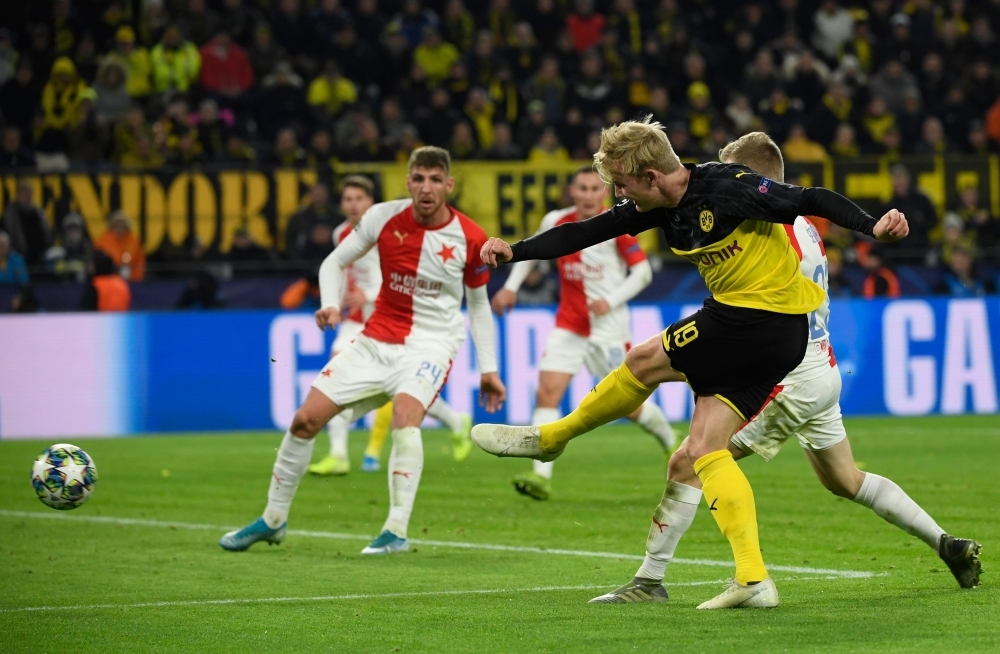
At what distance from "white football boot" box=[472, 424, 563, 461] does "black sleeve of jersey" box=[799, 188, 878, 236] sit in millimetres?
1688

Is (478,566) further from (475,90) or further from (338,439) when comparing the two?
(475,90)

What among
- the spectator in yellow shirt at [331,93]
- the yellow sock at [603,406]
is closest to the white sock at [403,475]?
the yellow sock at [603,406]

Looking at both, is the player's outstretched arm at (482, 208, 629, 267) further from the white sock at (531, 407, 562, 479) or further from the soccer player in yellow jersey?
the white sock at (531, 407, 562, 479)

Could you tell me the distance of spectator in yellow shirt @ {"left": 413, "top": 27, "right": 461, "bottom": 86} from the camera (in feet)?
75.9

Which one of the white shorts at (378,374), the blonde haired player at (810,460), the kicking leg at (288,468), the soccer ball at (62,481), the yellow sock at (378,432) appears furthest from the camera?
the yellow sock at (378,432)

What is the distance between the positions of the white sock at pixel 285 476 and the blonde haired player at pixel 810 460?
261 cm

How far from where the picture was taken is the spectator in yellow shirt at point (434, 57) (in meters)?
23.1

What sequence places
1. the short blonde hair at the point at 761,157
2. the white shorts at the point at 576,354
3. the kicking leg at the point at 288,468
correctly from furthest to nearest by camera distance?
the white shorts at the point at 576,354, the kicking leg at the point at 288,468, the short blonde hair at the point at 761,157

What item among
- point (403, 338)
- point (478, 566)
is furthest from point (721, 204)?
point (403, 338)

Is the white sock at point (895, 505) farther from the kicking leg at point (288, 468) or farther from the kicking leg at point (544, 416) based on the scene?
the kicking leg at point (544, 416)

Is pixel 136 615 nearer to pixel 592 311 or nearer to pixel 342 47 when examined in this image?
pixel 592 311

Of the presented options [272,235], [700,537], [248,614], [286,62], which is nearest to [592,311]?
[700,537]

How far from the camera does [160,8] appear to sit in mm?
22625

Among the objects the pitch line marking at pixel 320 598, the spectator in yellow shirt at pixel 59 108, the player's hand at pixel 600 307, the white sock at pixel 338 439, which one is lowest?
the white sock at pixel 338 439
